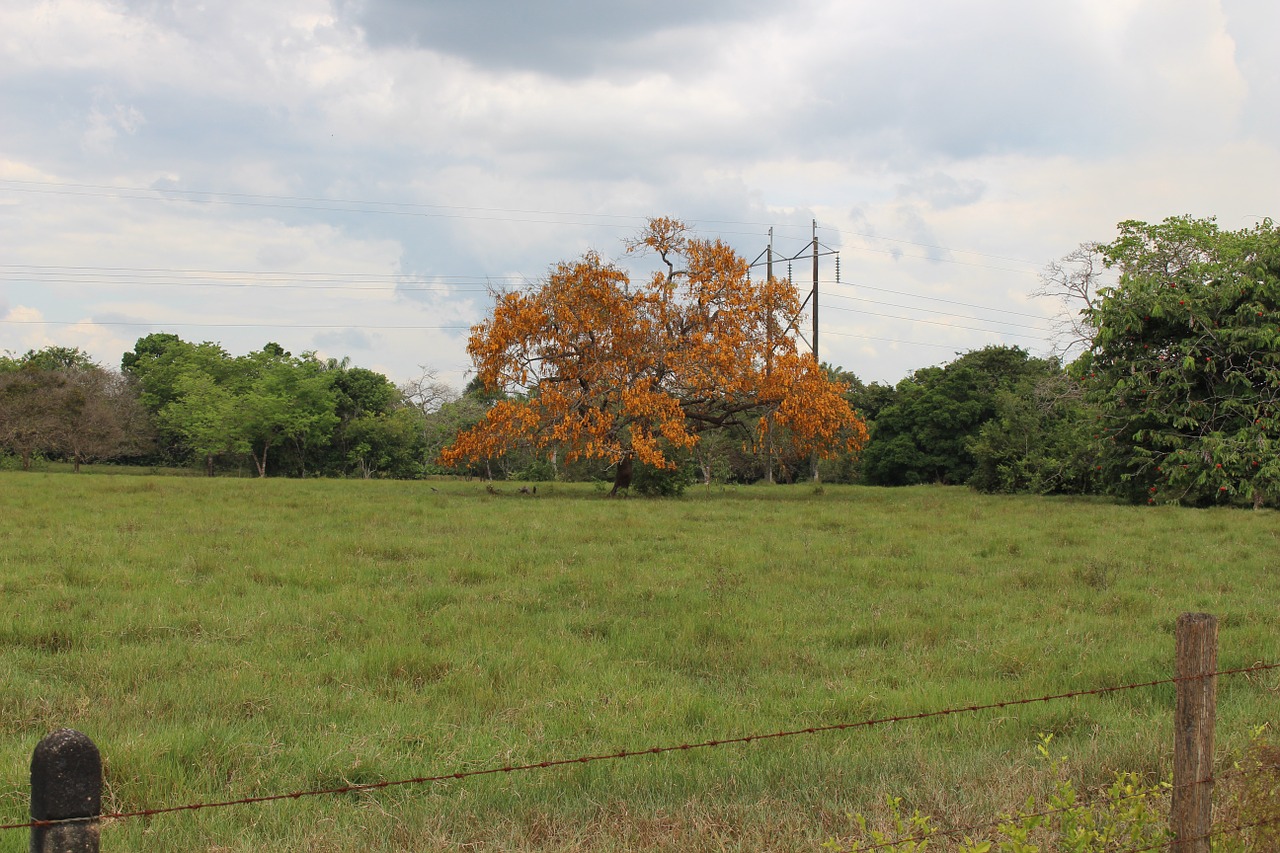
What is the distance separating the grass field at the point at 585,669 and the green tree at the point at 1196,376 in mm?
9028

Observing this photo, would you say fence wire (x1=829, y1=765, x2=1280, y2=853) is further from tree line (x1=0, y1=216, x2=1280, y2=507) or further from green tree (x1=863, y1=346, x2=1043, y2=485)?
green tree (x1=863, y1=346, x2=1043, y2=485)

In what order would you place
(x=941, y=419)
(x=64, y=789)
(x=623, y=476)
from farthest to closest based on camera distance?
1. (x=941, y=419)
2. (x=623, y=476)
3. (x=64, y=789)

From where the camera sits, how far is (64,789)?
282 centimetres

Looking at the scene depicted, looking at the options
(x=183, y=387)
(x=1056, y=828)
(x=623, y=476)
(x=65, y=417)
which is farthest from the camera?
(x=183, y=387)

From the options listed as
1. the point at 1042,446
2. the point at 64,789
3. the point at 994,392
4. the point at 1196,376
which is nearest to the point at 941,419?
the point at 994,392

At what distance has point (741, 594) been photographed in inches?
460

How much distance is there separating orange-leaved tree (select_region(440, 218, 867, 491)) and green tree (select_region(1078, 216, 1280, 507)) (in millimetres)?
7598

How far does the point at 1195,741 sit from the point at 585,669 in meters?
5.09

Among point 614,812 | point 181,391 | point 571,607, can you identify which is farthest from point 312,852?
point 181,391

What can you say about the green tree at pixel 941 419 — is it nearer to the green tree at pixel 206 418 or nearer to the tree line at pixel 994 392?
the tree line at pixel 994 392

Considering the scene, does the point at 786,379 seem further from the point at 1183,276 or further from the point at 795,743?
the point at 795,743

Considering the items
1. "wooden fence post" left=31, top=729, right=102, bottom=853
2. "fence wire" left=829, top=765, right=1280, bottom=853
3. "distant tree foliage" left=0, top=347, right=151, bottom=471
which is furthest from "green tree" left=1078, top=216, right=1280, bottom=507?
"distant tree foliage" left=0, top=347, right=151, bottom=471

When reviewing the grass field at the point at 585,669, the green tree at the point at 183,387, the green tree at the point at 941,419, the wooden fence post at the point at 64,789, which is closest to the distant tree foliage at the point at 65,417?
the green tree at the point at 183,387

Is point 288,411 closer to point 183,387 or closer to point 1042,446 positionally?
point 183,387
